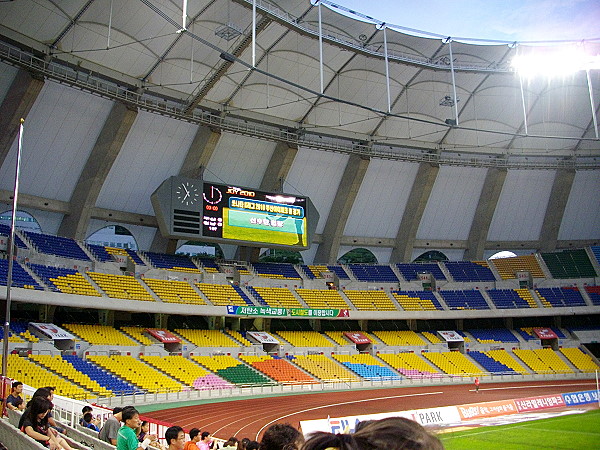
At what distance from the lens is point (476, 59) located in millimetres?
40344

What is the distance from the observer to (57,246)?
34656 millimetres

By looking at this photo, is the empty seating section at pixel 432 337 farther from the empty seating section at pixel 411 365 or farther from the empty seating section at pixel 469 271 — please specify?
the empty seating section at pixel 469 271

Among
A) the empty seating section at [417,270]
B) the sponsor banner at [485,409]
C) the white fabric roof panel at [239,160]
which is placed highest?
the white fabric roof panel at [239,160]

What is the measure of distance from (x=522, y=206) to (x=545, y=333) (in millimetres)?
11517

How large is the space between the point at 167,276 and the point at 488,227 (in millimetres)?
28907

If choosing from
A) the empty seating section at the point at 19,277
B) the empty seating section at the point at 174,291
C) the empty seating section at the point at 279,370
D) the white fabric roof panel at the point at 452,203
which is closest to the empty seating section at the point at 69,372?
the empty seating section at the point at 19,277

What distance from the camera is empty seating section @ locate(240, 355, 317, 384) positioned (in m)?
34.5

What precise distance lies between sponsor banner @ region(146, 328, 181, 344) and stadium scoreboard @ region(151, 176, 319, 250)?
607cm

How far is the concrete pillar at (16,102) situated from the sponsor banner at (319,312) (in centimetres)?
2108

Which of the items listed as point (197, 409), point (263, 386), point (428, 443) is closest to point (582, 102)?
point (263, 386)

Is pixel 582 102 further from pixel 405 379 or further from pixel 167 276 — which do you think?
pixel 167 276

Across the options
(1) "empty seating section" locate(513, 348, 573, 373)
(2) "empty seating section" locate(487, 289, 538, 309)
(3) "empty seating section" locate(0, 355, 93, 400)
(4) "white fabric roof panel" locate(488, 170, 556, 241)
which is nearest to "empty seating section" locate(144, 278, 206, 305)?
(3) "empty seating section" locate(0, 355, 93, 400)

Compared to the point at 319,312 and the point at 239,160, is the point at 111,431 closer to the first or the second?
the point at 319,312

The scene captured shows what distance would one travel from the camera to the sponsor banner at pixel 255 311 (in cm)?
3767
